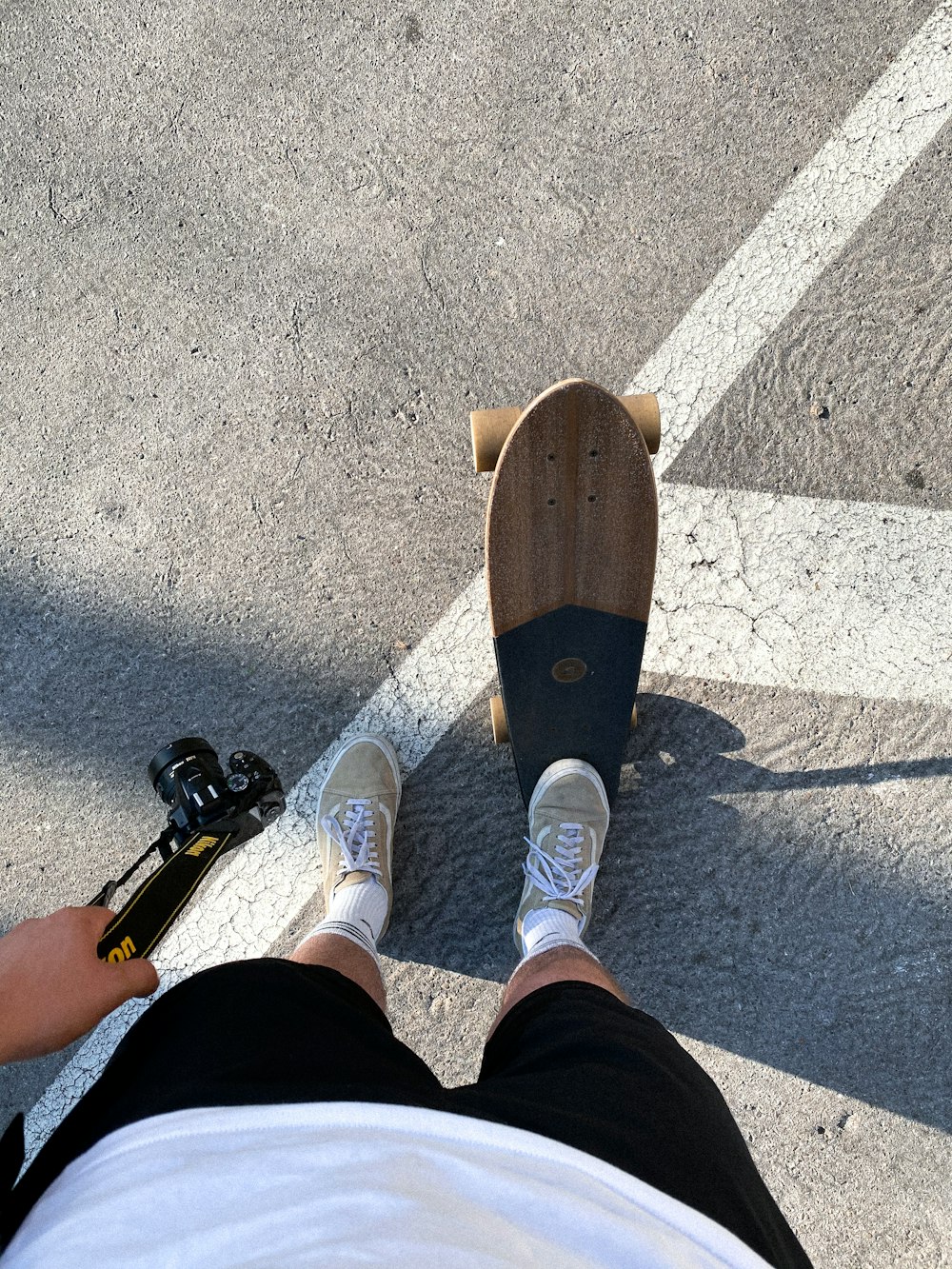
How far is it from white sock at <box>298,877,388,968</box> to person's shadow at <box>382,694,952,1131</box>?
0.15 metres

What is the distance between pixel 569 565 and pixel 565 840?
26.4 inches

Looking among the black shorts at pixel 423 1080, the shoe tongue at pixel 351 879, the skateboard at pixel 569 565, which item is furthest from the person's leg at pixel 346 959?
the skateboard at pixel 569 565

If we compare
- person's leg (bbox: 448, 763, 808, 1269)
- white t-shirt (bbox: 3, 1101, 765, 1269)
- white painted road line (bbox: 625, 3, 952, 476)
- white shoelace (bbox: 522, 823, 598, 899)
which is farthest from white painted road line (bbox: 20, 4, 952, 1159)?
white t-shirt (bbox: 3, 1101, 765, 1269)

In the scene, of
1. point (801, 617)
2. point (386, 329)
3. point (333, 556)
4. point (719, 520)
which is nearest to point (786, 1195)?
point (801, 617)

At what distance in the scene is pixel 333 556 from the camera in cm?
Result: 220

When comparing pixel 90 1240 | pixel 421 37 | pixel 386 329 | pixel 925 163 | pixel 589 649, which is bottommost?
pixel 589 649

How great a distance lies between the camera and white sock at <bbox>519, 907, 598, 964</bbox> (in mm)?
1851

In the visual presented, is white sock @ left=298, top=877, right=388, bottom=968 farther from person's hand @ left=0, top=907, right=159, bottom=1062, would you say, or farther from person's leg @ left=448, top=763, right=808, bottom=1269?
person's hand @ left=0, top=907, right=159, bottom=1062

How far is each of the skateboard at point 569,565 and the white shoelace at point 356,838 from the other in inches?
15.0

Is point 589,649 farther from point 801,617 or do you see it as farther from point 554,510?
point 801,617

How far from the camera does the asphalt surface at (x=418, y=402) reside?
6.81ft

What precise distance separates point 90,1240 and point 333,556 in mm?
1568

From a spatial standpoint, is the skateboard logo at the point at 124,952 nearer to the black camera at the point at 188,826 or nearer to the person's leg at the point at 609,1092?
the black camera at the point at 188,826

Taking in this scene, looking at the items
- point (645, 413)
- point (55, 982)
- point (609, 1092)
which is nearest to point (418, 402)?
point (645, 413)
